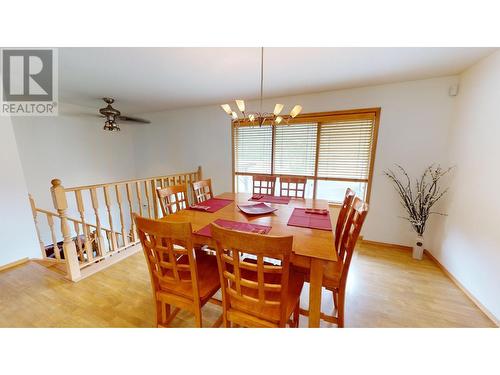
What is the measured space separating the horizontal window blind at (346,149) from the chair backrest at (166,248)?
2.58 metres

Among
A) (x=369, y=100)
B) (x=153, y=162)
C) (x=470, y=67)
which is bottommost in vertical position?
(x=153, y=162)

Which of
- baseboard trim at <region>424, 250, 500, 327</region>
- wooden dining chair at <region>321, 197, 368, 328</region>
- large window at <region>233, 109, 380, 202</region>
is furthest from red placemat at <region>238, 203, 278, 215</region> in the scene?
baseboard trim at <region>424, 250, 500, 327</region>

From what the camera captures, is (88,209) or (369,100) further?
(88,209)

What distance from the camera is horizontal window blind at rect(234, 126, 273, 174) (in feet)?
10.7

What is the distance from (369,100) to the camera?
8.22ft

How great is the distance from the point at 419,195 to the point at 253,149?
253cm

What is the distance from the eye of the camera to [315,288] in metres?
1.01

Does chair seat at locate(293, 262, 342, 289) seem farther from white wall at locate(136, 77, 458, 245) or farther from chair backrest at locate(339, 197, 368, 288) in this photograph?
white wall at locate(136, 77, 458, 245)

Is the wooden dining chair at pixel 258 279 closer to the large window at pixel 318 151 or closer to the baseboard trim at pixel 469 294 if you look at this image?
the baseboard trim at pixel 469 294

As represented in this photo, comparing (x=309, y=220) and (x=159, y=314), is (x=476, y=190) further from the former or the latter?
(x=159, y=314)

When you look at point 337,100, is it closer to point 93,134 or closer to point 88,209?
point 93,134

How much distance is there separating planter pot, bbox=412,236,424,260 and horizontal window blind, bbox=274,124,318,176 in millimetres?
1628
